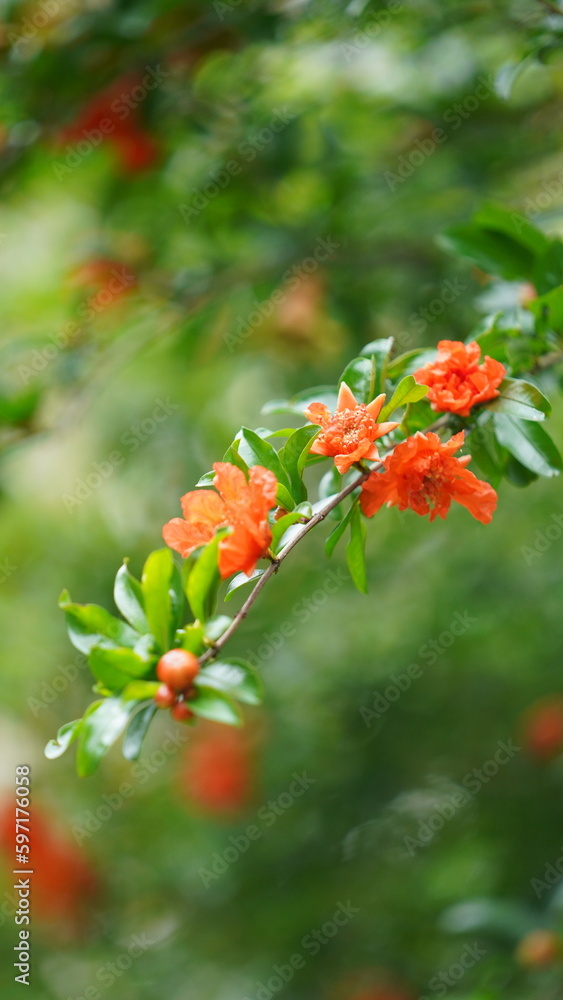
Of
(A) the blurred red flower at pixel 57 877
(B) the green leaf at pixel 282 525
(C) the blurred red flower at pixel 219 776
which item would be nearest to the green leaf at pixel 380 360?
(B) the green leaf at pixel 282 525

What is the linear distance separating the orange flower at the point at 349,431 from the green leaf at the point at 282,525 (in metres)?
0.07

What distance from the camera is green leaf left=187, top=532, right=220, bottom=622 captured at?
0.88m

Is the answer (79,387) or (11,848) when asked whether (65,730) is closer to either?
(79,387)

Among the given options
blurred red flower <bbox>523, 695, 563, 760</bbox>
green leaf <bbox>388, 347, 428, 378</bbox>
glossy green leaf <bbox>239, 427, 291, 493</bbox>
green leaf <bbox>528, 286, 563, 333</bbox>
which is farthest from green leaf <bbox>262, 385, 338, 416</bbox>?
blurred red flower <bbox>523, 695, 563, 760</bbox>

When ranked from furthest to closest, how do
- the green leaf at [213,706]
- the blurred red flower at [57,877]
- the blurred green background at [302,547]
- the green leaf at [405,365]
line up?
the blurred red flower at [57,877] < the blurred green background at [302,547] < the green leaf at [405,365] < the green leaf at [213,706]

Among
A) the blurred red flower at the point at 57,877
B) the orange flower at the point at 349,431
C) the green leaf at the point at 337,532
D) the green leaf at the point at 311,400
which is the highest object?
the orange flower at the point at 349,431

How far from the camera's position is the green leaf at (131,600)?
3.13ft

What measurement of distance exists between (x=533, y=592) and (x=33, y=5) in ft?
7.40

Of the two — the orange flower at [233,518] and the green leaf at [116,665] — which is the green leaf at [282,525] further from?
the green leaf at [116,665]

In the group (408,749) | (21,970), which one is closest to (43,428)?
(408,749)

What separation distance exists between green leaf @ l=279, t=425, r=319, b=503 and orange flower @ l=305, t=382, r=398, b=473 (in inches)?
1.3

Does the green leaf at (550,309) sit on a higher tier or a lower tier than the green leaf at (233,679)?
lower

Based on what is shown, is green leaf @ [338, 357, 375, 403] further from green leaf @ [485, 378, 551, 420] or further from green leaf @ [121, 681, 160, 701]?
green leaf @ [121, 681, 160, 701]

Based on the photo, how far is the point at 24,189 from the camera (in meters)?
2.52
